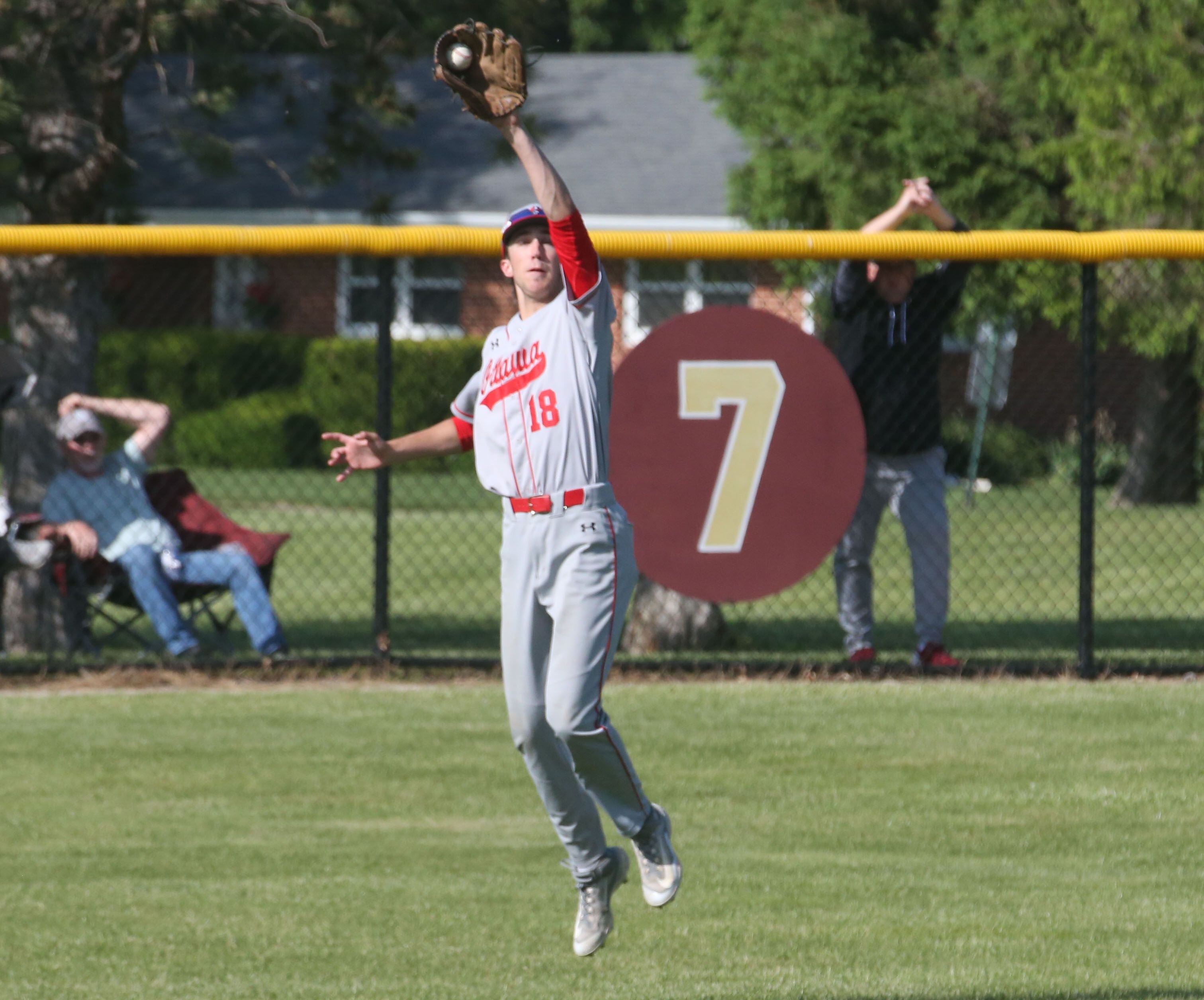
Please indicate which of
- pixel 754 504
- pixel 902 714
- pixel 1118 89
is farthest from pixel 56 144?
pixel 1118 89

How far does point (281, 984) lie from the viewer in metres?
4.80

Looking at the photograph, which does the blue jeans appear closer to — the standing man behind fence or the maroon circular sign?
the maroon circular sign

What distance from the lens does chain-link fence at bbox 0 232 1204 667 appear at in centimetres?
860

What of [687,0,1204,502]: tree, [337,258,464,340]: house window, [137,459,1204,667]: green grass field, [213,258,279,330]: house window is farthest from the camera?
[213,258,279,330]: house window

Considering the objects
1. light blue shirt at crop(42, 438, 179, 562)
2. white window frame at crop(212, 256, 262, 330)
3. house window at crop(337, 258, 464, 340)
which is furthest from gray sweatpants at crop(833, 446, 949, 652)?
white window frame at crop(212, 256, 262, 330)

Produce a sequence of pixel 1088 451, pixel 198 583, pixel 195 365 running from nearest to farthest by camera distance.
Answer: pixel 1088 451, pixel 198 583, pixel 195 365

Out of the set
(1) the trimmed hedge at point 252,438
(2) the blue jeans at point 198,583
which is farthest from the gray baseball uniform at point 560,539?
(1) the trimmed hedge at point 252,438

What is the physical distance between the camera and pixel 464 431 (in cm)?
494

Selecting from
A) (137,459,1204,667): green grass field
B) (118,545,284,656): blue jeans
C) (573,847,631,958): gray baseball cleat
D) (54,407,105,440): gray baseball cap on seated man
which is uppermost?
(54,407,105,440): gray baseball cap on seated man

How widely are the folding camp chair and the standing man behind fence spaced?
10.2 ft

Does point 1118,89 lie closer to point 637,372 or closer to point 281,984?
point 637,372

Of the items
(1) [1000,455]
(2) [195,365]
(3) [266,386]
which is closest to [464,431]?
(1) [1000,455]

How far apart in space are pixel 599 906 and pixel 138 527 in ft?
16.5

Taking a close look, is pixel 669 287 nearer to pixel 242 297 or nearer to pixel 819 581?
pixel 819 581
